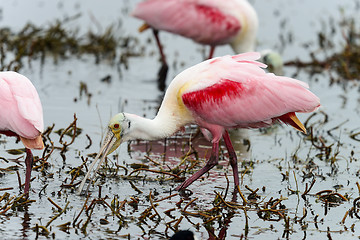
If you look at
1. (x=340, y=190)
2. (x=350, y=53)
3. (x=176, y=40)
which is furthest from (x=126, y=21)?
(x=340, y=190)

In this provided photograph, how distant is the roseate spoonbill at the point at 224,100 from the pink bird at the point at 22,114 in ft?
2.36

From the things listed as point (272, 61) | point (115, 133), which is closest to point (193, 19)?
point (272, 61)

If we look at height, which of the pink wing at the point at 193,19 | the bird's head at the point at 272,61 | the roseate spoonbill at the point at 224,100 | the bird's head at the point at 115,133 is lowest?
the bird's head at the point at 115,133

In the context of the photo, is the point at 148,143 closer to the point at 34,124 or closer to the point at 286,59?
the point at 34,124

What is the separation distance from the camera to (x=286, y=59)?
45.9ft

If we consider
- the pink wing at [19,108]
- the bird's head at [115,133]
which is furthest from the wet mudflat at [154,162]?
the pink wing at [19,108]

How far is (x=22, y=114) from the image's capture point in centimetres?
606

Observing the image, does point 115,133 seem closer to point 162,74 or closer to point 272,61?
point 162,74

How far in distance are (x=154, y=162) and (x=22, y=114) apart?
1412 millimetres

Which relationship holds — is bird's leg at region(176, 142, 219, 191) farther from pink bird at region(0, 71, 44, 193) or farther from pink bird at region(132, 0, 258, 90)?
pink bird at region(132, 0, 258, 90)

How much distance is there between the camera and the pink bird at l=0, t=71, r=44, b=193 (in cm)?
602

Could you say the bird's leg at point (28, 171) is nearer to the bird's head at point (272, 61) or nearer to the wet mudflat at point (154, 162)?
the wet mudflat at point (154, 162)

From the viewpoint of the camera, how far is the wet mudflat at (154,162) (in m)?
5.75

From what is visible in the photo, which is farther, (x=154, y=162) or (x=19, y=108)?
(x=154, y=162)
